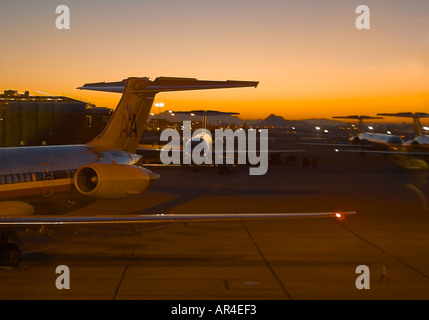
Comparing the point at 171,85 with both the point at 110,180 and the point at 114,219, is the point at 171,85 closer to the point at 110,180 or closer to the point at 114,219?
the point at 110,180

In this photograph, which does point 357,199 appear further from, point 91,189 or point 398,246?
point 91,189

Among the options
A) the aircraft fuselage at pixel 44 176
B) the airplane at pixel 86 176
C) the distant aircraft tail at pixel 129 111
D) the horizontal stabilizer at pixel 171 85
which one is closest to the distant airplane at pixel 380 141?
the distant aircraft tail at pixel 129 111

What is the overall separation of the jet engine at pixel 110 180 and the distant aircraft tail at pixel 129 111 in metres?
2.96

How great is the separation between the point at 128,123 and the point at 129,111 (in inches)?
16.6

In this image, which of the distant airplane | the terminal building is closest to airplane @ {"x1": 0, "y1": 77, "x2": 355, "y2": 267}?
the terminal building

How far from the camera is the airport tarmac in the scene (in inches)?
442

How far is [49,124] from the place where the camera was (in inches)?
1783

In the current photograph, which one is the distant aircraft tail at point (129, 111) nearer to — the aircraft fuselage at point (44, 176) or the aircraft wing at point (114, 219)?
the aircraft fuselage at point (44, 176)

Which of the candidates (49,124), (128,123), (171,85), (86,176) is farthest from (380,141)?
(86,176)

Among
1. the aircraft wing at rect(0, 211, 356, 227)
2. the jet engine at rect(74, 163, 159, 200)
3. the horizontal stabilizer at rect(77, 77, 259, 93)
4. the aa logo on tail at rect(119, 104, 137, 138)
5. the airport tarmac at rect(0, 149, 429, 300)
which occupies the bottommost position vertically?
the airport tarmac at rect(0, 149, 429, 300)

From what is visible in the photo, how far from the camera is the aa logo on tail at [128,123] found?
63.8ft

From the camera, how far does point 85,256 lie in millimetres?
14125

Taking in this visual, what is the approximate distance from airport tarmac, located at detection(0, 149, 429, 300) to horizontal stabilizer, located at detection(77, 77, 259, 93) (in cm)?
415

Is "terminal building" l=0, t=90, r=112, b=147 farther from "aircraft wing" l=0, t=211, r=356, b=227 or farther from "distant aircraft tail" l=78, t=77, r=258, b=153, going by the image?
"aircraft wing" l=0, t=211, r=356, b=227
